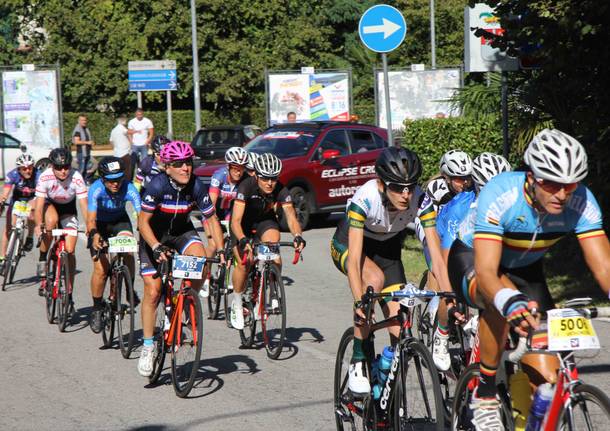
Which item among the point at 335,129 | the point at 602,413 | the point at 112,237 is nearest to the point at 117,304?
the point at 112,237

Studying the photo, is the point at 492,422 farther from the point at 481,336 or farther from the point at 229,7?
the point at 229,7

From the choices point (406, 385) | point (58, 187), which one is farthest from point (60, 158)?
point (406, 385)

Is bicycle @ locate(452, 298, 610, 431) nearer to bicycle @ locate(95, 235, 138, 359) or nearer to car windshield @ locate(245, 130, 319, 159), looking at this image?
bicycle @ locate(95, 235, 138, 359)

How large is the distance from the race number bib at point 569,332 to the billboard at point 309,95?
2717 cm

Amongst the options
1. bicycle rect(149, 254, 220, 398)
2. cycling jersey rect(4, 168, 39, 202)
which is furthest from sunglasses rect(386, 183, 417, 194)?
cycling jersey rect(4, 168, 39, 202)

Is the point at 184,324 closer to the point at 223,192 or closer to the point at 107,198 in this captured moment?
the point at 107,198

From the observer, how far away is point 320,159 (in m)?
19.7

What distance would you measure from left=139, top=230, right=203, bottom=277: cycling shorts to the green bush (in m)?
8.40

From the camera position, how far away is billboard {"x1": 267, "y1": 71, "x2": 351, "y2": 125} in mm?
32031

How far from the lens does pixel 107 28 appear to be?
159 ft

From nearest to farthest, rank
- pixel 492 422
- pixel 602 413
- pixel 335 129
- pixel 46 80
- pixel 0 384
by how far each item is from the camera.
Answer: pixel 602 413 → pixel 492 422 → pixel 0 384 → pixel 335 129 → pixel 46 80

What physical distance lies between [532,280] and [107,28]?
4498 centimetres

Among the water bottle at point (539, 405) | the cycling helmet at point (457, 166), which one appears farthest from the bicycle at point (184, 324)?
the water bottle at point (539, 405)

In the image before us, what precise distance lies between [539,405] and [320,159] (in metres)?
15.0
